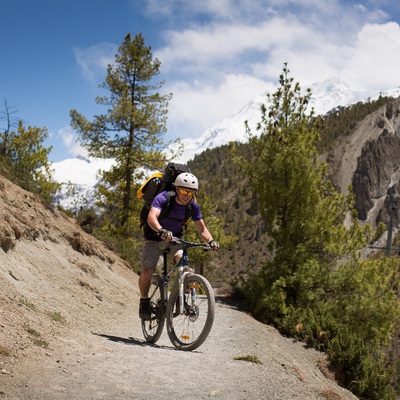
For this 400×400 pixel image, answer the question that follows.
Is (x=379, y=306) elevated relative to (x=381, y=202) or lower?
lower

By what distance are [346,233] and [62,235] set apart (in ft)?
27.8

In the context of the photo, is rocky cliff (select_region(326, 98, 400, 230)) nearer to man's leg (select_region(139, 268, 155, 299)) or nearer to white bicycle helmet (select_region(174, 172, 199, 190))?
man's leg (select_region(139, 268, 155, 299))

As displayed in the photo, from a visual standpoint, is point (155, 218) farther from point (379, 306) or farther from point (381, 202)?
point (381, 202)

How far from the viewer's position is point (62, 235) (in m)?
13.7

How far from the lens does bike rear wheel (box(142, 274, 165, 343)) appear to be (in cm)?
707

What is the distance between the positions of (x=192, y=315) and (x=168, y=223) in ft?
4.34

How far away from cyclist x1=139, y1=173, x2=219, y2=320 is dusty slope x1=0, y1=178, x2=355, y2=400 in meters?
1.02

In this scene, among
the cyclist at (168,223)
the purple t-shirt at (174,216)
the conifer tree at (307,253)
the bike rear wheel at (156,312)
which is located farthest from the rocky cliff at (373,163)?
the purple t-shirt at (174,216)

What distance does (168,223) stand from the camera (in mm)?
6930

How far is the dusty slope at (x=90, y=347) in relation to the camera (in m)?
4.54

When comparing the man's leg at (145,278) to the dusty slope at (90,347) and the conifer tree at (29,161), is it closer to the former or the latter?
the dusty slope at (90,347)

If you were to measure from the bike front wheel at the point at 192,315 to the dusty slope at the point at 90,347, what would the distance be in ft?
0.81

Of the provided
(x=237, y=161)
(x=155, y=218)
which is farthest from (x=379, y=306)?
(x=155, y=218)

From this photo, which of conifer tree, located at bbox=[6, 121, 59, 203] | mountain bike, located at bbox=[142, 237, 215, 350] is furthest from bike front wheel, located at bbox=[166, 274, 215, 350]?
conifer tree, located at bbox=[6, 121, 59, 203]
